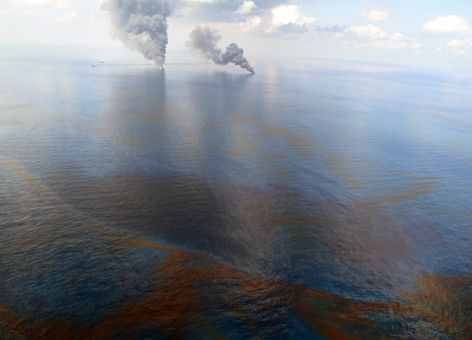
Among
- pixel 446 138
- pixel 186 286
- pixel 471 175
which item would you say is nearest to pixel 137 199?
pixel 186 286

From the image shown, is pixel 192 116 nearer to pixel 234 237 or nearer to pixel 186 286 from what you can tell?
pixel 234 237

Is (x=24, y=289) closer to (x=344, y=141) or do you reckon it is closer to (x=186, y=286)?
(x=186, y=286)

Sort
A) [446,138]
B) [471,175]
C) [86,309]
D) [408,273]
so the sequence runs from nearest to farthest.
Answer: [86,309] < [408,273] < [471,175] < [446,138]

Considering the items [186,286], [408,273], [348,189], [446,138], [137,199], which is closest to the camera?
[186,286]

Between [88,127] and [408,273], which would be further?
[88,127]

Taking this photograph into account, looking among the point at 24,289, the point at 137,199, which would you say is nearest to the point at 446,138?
the point at 137,199

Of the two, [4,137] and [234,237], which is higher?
[4,137]
